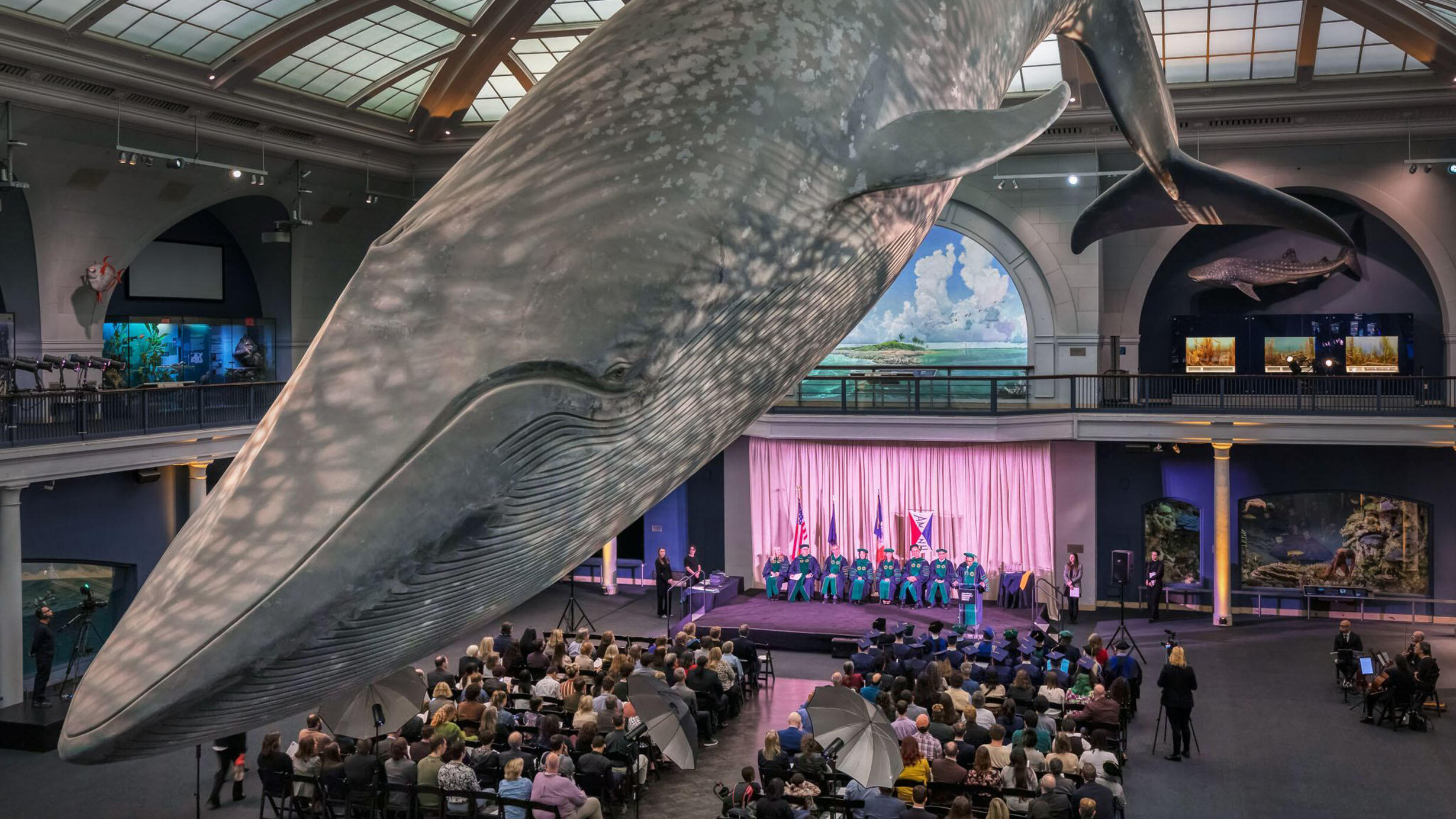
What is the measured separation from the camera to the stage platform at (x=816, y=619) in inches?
819

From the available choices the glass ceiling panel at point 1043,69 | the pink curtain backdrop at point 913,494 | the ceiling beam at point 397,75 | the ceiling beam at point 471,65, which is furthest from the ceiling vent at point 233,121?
the glass ceiling panel at point 1043,69

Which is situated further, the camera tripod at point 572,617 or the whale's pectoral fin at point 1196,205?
the camera tripod at point 572,617

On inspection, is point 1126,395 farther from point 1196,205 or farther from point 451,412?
point 451,412

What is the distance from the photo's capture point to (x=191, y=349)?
24.8 metres

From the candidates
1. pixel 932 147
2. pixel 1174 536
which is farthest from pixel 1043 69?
pixel 932 147

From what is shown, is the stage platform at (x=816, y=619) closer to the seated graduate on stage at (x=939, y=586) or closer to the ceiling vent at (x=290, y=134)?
the seated graduate on stage at (x=939, y=586)

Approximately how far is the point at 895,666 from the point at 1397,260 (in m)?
16.2

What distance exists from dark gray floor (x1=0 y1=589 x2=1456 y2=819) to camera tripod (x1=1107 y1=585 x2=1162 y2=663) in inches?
35.2

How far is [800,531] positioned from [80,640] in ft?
46.3

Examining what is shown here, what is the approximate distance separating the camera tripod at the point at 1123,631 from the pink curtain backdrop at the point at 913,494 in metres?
1.92

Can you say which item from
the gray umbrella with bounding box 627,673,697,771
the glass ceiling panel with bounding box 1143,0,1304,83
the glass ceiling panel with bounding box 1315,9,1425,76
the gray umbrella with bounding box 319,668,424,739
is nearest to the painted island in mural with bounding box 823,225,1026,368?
the glass ceiling panel with bounding box 1143,0,1304,83

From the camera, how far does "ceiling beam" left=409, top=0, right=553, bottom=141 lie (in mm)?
22562

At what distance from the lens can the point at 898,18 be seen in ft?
4.88

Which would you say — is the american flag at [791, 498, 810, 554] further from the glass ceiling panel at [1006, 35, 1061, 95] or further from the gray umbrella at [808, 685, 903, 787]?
the gray umbrella at [808, 685, 903, 787]
